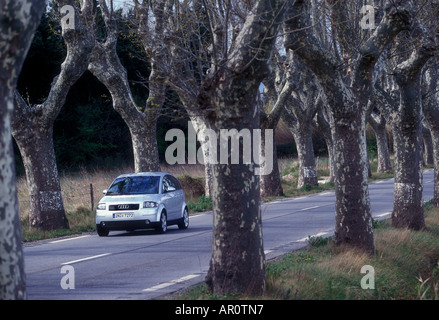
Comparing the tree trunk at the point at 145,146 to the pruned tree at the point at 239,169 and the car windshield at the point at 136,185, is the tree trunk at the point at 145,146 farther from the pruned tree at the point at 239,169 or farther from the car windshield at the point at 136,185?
the pruned tree at the point at 239,169

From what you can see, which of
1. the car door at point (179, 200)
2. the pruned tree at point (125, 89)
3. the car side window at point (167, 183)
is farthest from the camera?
the pruned tree at point (125, 89)

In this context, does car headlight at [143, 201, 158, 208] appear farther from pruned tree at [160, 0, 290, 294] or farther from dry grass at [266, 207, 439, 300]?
pruned tree at [160, 0, 290, 294]

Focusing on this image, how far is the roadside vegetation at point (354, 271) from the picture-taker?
9.33 meters

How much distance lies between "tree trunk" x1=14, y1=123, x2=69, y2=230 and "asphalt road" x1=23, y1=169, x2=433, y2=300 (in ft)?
4.36

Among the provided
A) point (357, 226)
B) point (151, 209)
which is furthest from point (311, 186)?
point (357, 226)

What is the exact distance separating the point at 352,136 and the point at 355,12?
5.16 metres

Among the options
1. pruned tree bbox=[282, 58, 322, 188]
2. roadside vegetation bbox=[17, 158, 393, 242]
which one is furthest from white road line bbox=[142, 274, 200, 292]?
pruned tree bbox=[282, 58, 322, 188]

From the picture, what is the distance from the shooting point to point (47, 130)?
19688 millimetres

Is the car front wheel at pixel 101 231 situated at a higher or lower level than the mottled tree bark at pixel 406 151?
lower

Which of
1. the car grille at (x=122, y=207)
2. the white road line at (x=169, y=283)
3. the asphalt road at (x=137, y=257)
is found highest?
the car grille at (x=122, y=207)

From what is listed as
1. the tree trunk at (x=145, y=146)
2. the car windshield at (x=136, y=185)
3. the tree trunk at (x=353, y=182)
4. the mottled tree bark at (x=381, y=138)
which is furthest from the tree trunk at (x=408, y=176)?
the mottled tree bark at (x=381, y=138)
